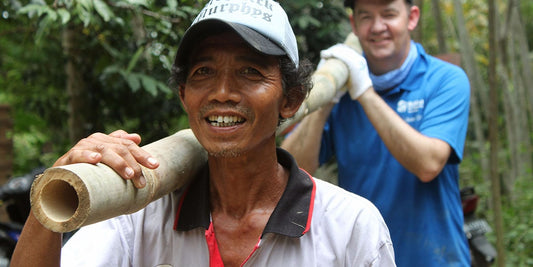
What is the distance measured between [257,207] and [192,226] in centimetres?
24

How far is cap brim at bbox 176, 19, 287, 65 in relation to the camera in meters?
1.69

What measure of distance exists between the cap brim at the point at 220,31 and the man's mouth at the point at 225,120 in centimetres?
22

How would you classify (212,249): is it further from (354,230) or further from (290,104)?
(290,104)

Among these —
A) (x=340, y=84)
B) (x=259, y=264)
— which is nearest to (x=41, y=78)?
(x=340, y=84)

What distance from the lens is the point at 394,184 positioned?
9.46 ft

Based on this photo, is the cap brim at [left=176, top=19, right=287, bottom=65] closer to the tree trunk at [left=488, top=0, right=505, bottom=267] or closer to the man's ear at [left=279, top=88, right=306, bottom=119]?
the man's ear at [left=279, top=88, right=306, bottom=119]

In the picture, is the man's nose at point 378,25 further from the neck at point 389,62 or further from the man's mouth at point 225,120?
the man's mouth at point 225,120

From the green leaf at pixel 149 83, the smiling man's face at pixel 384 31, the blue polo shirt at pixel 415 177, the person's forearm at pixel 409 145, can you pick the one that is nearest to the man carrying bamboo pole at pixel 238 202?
the person's forearm at pixel 409 145

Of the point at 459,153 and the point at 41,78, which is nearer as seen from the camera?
the point at 459,153

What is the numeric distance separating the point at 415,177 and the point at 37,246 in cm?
186

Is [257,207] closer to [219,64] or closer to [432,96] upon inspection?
[219,64]

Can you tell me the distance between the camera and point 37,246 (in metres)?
1.62

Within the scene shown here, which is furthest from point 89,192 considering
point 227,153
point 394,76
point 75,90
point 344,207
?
point 75,90

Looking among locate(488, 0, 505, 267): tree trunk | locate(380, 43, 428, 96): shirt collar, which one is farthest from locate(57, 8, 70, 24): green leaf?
locate(488, 0, 505, 267): tree trunk
